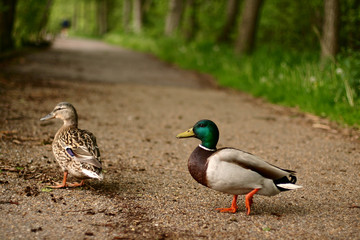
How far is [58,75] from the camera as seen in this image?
40.0ft

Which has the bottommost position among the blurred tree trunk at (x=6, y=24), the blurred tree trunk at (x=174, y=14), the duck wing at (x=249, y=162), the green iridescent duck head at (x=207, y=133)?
the duck wing at (x=249, y=162)

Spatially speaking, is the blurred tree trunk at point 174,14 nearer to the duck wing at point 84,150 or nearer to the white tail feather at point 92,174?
the duck wing at point 84,150

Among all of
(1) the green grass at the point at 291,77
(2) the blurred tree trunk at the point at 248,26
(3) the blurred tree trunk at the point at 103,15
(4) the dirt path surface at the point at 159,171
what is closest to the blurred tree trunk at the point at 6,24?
(4) the dirt path surface at the point at 159,171

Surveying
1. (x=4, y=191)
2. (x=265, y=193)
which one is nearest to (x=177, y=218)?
(x=265, y=193)

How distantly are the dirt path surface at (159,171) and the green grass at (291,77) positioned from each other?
0.40m

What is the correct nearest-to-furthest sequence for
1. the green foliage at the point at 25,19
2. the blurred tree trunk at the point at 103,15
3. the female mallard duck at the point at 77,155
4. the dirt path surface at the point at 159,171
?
1. the dirt path surface at the point at 159,171
2. the female mallard duck at the point at 77,155
3. the green foliage at the point at 25,19
4. the blurred tree trunk at the point at 103,15

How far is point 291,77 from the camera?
32.4ft

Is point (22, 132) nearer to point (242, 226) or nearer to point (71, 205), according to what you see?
point (71, 205)

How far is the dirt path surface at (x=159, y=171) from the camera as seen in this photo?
3.23 m

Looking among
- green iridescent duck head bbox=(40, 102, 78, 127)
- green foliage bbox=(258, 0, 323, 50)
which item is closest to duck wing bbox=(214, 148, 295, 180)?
green iridescent duck head bbox=(40, 102, 78, 127)

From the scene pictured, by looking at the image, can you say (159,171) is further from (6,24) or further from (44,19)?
(44,19)

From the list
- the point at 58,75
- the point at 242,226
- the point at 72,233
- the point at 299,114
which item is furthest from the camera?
the point at 58,75

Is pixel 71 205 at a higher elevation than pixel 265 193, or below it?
below

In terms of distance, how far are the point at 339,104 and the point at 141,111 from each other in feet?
→ 12.2
